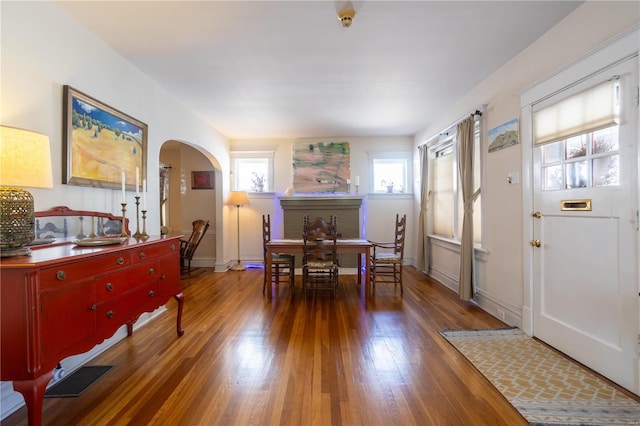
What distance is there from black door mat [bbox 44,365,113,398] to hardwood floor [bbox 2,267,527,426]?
0.19 ft

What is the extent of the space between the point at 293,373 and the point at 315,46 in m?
2.86

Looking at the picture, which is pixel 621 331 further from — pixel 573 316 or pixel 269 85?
pixel 269 85

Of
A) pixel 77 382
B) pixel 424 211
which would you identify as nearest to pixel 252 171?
pixel 424 211

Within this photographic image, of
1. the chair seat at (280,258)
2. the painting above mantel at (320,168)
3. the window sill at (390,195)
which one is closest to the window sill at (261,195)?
the painting above mantel at (320,168)

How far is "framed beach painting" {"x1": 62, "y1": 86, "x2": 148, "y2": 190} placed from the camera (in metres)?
2.12

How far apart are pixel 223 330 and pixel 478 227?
3.35 meters

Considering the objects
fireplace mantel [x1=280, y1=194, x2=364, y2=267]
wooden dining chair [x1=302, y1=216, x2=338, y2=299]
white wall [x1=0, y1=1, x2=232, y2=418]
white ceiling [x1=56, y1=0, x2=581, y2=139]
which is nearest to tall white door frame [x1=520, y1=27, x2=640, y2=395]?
white ceiling [x1=56, y1=0, x2=581, y2=139]

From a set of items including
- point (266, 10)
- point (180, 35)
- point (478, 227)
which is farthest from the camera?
point (478, 227)

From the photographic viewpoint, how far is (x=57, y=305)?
1390 millimetres

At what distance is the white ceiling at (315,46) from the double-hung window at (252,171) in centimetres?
196

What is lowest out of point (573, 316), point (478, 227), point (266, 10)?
point (573, 316)

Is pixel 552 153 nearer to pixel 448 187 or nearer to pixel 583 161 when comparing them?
pixel 583 161

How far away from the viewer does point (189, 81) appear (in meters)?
3.21

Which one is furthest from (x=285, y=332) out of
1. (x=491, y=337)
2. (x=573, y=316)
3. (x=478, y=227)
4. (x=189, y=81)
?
(x=189, y=81)
